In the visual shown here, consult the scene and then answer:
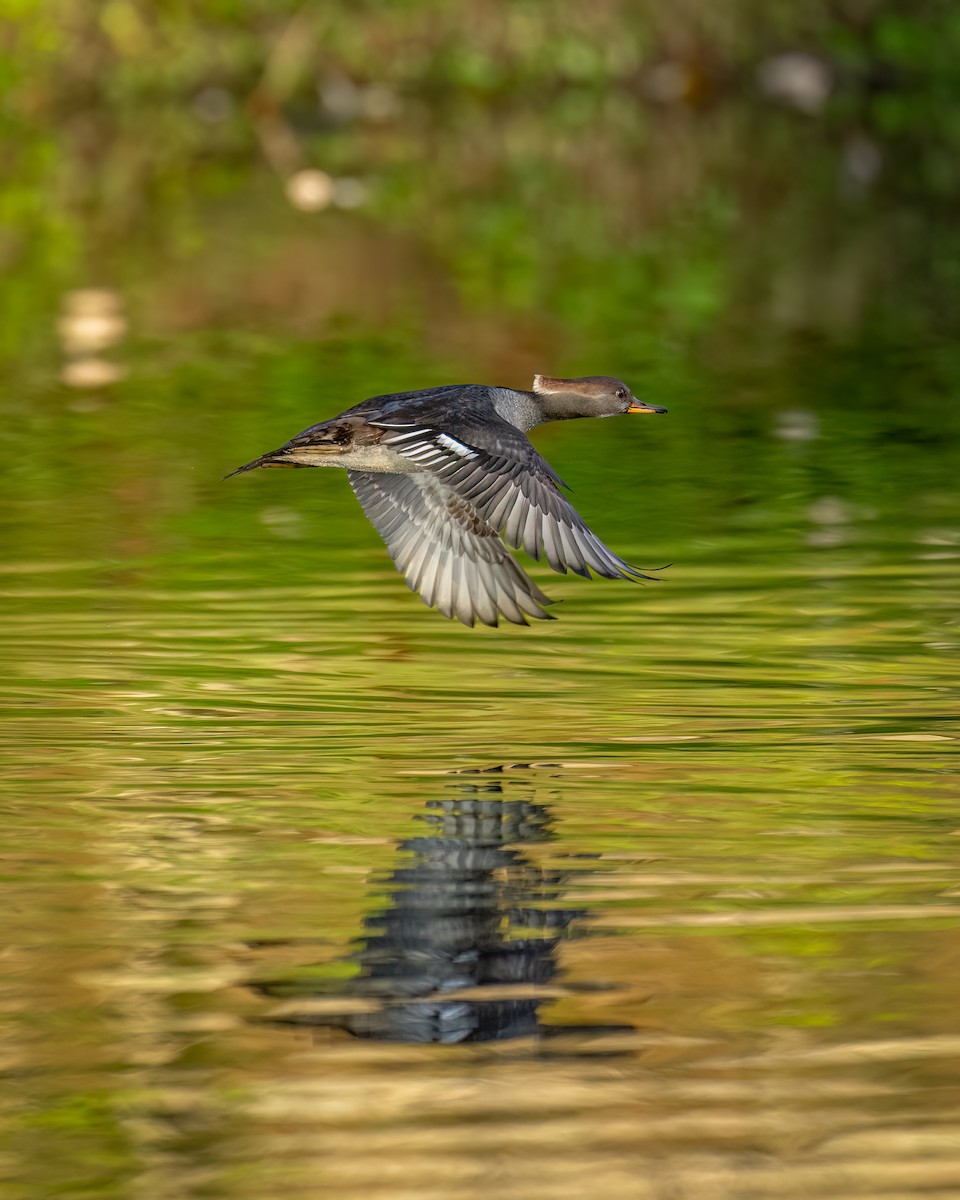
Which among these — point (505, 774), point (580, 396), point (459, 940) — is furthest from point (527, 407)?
point (459, 940)

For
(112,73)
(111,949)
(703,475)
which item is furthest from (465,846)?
(112,73)

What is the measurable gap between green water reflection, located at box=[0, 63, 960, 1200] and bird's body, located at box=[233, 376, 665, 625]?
0.33m

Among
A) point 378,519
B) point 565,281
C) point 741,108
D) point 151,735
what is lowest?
point 151,735

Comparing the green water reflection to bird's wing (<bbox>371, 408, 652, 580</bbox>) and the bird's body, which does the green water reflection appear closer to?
the bird's body

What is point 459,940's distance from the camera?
5254 millimetres

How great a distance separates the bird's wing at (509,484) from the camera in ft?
21.9

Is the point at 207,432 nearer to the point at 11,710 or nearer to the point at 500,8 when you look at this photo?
the point at 11,710

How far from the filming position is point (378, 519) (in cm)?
760

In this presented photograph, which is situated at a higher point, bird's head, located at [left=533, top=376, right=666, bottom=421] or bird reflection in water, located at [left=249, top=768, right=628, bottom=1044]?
bird's head, located at [left=533, top=376, right=666, bottom=421]

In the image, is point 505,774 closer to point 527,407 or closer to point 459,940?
point 459,940

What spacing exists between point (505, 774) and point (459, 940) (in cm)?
125

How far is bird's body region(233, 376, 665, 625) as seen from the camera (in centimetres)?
673

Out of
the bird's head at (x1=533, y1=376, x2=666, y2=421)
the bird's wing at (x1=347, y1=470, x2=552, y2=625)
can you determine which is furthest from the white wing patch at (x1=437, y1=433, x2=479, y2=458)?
the bird's head at (x1=533, y1=376, x2=666, y2=421)

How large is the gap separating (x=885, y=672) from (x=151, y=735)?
2133 mm
